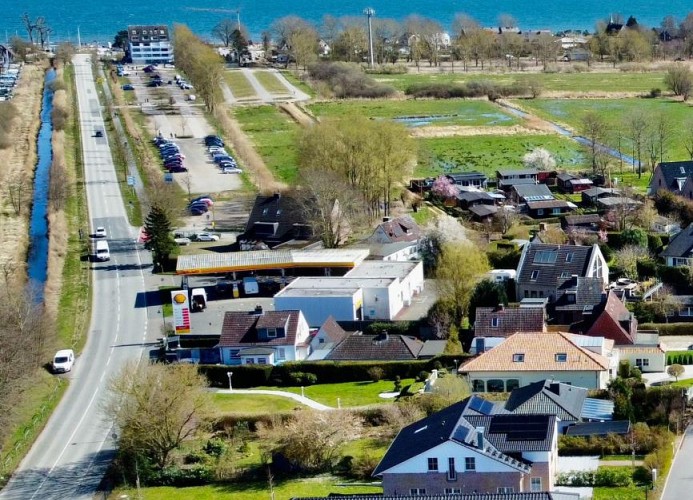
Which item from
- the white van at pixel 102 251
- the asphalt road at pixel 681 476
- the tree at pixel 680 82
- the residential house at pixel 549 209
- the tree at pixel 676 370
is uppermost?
the tree at pixel 680 82

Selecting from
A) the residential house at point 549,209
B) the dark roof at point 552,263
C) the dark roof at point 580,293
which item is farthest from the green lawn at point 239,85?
the dark roof at point 580,293

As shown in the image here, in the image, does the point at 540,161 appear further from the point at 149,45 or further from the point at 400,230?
the point at 149,45

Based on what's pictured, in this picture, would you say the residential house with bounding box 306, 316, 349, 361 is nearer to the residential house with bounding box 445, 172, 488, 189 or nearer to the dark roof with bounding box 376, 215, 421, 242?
the dark roof with bounding box 376, 215, 421, 242

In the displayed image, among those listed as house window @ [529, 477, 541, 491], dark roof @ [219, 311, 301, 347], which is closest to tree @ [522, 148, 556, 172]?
dark roof @ [219, 311, 301, 347]

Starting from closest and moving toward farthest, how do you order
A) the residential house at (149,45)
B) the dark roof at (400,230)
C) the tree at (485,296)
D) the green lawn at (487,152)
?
the tree at (485,296) < the dark roof at (400,230) < the green lawn at (487,152) < the residential house at (149,45)

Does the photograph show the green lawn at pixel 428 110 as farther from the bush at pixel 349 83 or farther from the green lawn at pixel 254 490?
the green lawn at pixel 254 490
